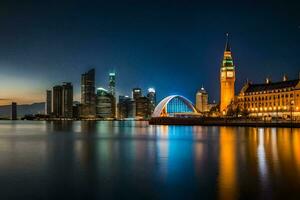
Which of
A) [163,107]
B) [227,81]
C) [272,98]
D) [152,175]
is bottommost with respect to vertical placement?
[152,175]

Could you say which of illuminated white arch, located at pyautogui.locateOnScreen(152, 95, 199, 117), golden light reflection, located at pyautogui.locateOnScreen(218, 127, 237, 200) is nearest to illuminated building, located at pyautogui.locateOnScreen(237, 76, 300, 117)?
illuminated white arch, located at pyautogui.locateOnScreen(152, 95, 199, 117)

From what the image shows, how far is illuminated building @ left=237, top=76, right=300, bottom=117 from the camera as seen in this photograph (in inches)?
5595

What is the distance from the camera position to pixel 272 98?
153 metres

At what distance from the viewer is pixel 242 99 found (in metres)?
170

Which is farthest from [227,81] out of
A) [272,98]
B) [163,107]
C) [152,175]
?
[152,175]

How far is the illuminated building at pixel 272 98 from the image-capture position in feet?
466

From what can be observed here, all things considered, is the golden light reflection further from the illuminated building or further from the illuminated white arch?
the illuminated white arch

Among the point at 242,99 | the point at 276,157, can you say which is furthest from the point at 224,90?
the point at 276,157

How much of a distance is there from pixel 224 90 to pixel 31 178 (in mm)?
150497

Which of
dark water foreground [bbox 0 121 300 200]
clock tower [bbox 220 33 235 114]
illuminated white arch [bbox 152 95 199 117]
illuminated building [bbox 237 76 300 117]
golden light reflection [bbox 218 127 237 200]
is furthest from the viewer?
clock tower [bbox 220 33 235 114]

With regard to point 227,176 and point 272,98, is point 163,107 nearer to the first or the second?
point 272,98

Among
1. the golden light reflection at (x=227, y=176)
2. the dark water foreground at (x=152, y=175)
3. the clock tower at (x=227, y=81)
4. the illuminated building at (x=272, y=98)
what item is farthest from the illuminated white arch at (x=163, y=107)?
the golden light reflection at (x=227, y=176)

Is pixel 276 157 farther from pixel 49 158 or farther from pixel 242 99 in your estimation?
pixel 242 99

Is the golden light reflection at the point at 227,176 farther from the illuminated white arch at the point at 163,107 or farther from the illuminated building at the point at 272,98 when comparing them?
the illuminated white arch at the point at 163,107
